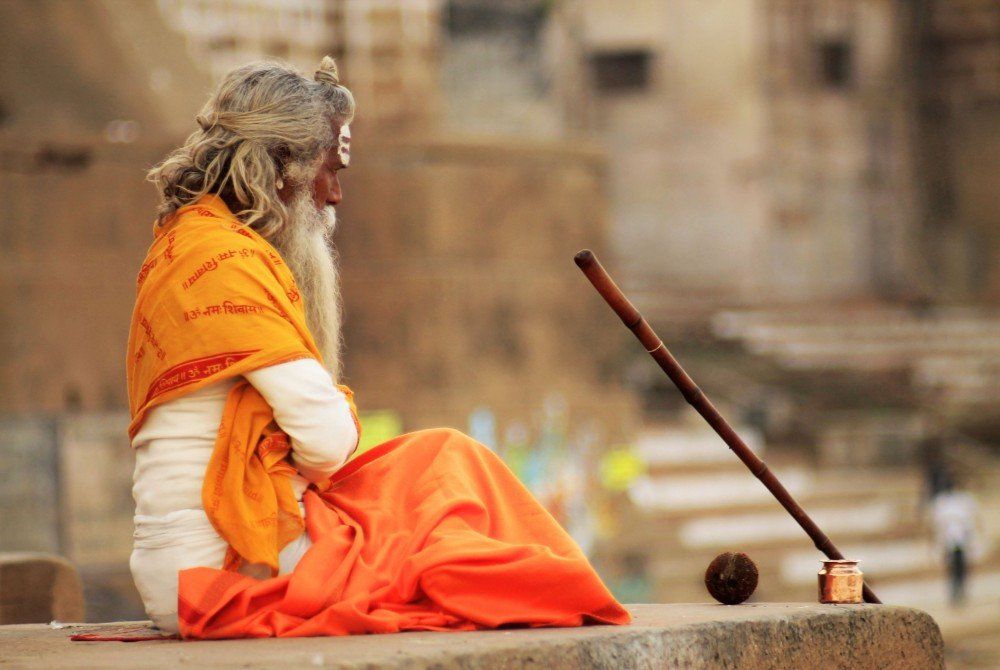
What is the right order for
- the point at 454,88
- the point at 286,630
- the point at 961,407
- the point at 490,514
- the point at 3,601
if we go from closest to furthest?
1. the point at 286,630
2. the point at 490,514
3. the point at 3,601
4. the point at 961,407
5. the point at 454,88

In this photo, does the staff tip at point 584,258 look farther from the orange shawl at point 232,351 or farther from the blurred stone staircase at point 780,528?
the blurred stone staircase at point 780,528

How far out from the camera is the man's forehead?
140 inches

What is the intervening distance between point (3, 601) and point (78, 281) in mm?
4790

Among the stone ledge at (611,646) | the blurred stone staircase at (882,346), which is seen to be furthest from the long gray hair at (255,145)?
the blurred stone staircase at (882,346)

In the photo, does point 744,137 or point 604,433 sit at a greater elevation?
point 744,137

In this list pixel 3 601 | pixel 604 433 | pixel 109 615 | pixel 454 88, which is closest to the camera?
pixel 3 601

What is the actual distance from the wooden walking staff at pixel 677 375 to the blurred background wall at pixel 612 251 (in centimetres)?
647

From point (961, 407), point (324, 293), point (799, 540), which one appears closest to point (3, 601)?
point (324, 293)

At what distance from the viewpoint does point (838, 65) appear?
20.8 metres

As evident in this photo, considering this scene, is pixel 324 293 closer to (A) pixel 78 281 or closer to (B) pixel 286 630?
(B) pixel 286 630

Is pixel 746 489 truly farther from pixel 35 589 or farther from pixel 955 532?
pixel 35 589

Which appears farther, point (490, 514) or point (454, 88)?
point (454, 88)

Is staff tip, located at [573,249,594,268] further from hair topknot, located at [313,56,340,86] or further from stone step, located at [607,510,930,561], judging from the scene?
stone step, located at [607,510,930,561]

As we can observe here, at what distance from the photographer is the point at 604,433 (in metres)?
11.8
